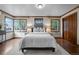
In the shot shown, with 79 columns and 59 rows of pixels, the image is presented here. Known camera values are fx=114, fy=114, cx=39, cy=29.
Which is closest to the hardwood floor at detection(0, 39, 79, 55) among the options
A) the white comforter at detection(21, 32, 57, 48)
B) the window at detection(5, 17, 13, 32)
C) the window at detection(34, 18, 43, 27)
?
the window at detection(5, 17, 13, 32)

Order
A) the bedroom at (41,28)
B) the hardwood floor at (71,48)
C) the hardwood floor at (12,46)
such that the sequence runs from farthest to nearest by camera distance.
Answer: the bedroom at (41,28) < the hardwood floor at (12,46) < the hardwood floor at (71,48)

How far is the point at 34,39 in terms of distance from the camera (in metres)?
3.84

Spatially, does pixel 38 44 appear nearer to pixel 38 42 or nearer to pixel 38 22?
pixel 38 42

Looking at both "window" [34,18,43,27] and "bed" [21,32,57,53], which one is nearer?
"bed" [21,32,57,53]

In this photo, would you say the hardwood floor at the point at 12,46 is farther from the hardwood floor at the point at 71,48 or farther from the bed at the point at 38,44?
the bed at the point at 38,44

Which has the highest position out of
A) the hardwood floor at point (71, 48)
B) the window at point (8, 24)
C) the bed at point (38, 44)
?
the window at point (8, 24)

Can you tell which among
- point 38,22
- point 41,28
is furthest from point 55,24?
point 38,22

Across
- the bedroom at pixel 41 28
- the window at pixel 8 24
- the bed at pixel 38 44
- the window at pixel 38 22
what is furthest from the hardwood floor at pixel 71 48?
the window at pixel 8 24

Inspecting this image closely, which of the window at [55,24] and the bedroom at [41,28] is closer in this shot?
the bedroom at [41,28]

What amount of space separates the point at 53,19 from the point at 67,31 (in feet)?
3.06

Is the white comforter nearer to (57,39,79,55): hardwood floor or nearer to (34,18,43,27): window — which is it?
(57,39,79,55): hardwood floor

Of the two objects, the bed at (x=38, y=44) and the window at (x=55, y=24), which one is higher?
the window at (x=55, y=24)
